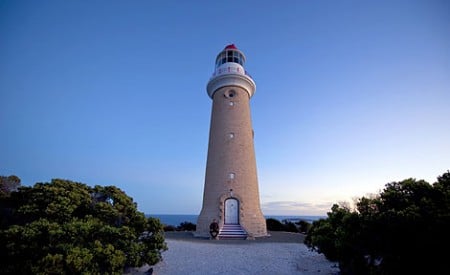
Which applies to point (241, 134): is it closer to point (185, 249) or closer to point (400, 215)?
point (185, 249)

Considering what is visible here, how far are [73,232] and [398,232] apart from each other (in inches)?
252

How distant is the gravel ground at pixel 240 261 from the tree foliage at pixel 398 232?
1.83 m

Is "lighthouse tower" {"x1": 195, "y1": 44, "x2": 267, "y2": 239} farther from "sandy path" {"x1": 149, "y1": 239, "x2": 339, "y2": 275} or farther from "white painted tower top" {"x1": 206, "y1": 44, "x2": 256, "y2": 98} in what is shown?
"sandy path" {"x1": 149, "y1": 239, "x2": 339, "y2": 275}

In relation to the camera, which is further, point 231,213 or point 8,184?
point 231,213

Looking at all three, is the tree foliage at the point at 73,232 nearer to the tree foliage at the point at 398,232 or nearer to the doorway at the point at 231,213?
the tree foliage at the point at 398,232

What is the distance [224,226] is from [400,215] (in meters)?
10.7

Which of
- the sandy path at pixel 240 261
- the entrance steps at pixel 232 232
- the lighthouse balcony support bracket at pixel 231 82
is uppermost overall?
the lighthouse balcony support bracket at pixel 231 82

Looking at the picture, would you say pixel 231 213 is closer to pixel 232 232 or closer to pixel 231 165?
pixel 232 232

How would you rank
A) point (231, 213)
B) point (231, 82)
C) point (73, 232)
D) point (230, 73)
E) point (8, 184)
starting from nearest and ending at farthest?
1. point (73, 232)
2. point (8, 184)
3. point (231, 213)
4. point (230, 73)
5. point (231, 82)

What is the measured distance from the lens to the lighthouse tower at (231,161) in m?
14.1

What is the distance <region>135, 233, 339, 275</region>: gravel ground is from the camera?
7.09 metres

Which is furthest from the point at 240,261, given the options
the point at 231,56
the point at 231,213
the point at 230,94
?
the point at 231,56

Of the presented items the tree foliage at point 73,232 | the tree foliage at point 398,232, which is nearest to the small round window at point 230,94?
the tree foliage at point 73,232

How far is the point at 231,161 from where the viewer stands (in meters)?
14.6
